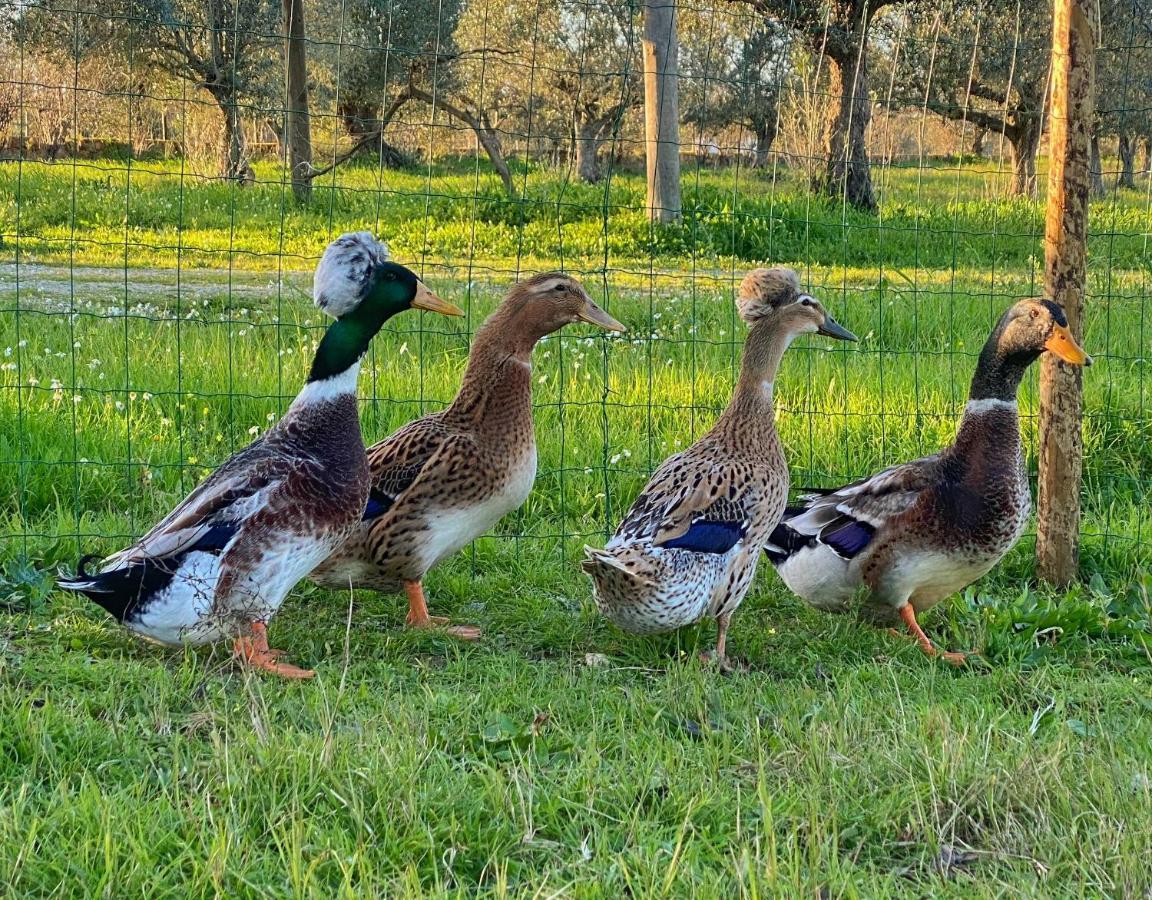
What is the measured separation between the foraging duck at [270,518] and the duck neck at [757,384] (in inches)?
52.6

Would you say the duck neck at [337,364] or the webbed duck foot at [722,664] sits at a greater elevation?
the duck neck at [337,364]

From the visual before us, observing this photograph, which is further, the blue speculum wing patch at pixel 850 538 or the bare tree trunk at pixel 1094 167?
the bare tree trunk at pixel 1094 167

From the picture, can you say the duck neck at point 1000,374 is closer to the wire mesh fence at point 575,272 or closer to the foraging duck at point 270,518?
the wire mesh fence at point 575,272

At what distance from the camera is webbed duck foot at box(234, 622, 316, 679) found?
396 centimetres

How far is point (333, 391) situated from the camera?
4402 mm

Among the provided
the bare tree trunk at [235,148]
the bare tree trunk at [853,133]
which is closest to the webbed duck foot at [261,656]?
the bare tree trunk at [235,148]

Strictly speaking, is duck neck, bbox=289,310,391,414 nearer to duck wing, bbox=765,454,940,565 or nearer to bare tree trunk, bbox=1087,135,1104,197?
duck wing, bbox=765,454,940,565

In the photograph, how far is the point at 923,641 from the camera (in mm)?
4559

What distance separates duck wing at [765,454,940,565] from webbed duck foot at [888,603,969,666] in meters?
0.31

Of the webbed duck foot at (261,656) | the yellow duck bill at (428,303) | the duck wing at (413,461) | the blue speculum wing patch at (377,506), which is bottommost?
the webbed duck foot at (261,656)

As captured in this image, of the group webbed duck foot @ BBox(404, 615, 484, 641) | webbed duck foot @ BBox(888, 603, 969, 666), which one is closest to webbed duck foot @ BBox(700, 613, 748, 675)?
webbed duck foot @ BBox(888, 603, 969, 666)

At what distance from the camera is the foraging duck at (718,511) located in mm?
4094

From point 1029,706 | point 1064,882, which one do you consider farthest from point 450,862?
point 1029,706

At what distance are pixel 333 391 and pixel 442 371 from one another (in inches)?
107
